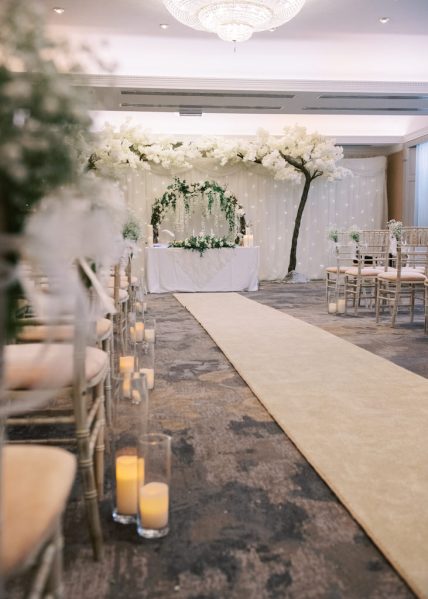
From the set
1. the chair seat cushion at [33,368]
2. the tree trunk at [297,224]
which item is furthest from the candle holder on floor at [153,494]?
the tree trunk at [297,224]

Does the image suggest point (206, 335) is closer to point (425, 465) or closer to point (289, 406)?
point (289, 406)

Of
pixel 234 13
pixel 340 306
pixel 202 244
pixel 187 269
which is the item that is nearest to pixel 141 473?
pixel 234 13

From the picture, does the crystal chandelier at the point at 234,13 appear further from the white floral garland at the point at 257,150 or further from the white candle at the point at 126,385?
the white candle at the point at 126,385

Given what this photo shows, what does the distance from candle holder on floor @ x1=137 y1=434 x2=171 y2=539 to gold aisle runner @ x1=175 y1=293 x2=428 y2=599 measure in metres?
0.69

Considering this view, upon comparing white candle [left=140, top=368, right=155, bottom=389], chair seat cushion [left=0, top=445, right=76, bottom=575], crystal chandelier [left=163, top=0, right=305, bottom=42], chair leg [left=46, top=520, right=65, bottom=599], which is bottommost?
white candle [left=140, top=368, right=155, bottom=389]

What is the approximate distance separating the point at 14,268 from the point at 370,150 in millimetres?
13402

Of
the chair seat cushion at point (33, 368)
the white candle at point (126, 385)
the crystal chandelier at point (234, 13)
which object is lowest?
the white candle at point (126, 385)

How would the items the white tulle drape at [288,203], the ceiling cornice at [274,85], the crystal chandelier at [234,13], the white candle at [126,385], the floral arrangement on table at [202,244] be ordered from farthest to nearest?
1. the white tulle drape at [288,203]
2. the floral arrangement on table at [202,244]
3. the ceiling cornice at [274,85]
4. the crystal chandelier at [234,13]
5. the white candle at [126,385]

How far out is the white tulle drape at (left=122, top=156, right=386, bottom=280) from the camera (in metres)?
12.7

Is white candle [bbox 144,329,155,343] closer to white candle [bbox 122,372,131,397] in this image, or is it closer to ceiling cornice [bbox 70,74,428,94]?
white candle [bbox 122,372,131,397]

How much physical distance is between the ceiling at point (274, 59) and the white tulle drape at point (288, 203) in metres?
2.62

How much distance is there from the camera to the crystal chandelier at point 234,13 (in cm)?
600

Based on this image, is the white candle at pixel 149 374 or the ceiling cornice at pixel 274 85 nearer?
the white candle at pixel 149 374

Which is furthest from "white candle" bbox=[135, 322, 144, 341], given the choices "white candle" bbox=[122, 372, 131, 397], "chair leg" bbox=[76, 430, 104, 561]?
"chair leg" bbox=[76, 430, 104, 561]
